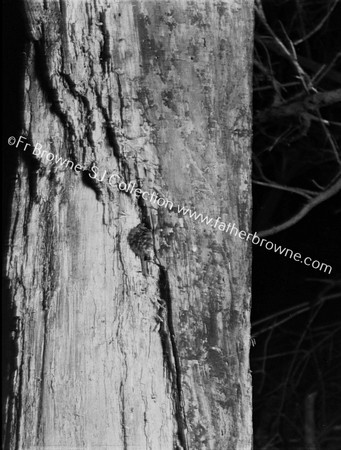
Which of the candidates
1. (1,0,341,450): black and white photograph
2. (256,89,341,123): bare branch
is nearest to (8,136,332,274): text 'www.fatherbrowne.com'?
(1,0,341,450): black and white photograph

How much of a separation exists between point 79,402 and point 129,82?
0.43 meters

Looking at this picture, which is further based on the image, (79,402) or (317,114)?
(317,114)

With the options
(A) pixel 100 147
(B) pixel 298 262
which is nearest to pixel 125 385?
(A) pixel 100 147

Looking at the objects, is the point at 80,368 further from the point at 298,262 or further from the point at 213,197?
the point at 298,262

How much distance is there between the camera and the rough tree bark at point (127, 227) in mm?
718

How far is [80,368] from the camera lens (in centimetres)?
72

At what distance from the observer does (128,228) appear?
0.72m

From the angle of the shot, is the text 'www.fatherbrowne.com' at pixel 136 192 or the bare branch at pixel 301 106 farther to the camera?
the bare branch at pixel 301 106

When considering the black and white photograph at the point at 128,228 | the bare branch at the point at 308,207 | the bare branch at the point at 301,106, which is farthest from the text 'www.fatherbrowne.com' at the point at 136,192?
the bare branch at the point at 301,106

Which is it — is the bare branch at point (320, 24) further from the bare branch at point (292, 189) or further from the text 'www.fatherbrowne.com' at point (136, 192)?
the text 'www.fatherbrowne.com' at point (136, 192)

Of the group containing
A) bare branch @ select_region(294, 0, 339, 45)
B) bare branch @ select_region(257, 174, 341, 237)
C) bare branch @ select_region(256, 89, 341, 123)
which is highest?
bare branch @ select_region(294, 0, 339, 45)

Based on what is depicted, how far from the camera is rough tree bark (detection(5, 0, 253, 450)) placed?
2.35 feet

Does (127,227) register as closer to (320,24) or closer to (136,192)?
(136,192)

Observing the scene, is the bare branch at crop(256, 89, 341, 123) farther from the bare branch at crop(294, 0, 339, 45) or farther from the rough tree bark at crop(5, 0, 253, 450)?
the rough tree bark at crop(5, 0, 253, 450)
